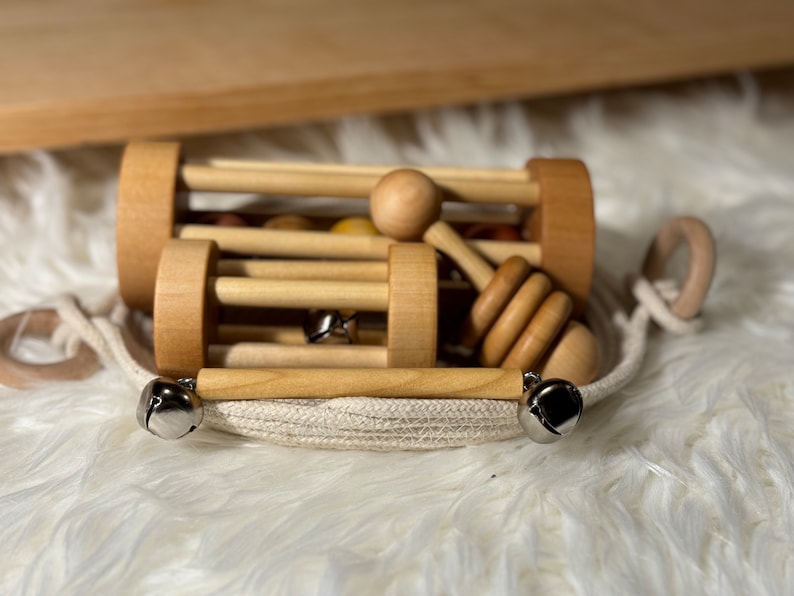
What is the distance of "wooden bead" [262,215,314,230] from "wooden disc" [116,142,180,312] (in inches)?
2.7

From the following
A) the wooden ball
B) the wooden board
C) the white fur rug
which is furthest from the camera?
the wooden board

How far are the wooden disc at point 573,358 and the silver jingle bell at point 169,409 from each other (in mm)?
179

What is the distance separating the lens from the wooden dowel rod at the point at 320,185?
1.53 ft

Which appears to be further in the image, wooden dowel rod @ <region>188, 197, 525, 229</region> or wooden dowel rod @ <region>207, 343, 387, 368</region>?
wooden dowel rod @ <region>188, 197, 525, 229</region>

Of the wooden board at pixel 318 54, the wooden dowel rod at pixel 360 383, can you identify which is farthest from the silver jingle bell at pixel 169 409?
the wooden board at pixel 318 54

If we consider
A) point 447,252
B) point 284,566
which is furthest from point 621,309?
point 284,566

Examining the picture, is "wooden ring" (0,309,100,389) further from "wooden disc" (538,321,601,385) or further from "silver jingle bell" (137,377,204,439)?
"wooden disc" (538,321,601,385)

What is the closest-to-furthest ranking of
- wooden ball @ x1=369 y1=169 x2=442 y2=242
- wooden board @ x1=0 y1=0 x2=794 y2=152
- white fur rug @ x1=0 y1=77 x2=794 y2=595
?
white fur rug @ x1=0 y1=77 x2=794 y2=595 → wooden ball @ x1=369 y1=169 x2=442 y2=242 → wooden board @ x1=0 y1=0 x2=794 y2=152

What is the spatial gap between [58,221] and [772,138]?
1.94 feet

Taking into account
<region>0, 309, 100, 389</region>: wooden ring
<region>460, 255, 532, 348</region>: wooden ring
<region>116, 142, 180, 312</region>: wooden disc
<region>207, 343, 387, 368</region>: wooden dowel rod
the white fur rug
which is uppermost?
<region>116, 142, 180, 312</region>: wooden disc

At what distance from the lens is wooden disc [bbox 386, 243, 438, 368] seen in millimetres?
392

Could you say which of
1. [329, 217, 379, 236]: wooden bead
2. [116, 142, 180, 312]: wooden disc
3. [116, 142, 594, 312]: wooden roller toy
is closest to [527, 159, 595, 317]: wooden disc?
[116, 142, 594, 312]: wooden roller toy

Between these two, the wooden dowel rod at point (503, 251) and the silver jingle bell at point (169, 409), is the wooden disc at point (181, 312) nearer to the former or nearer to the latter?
the silver jingle bell at point (169, 409)

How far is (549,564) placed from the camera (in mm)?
347
